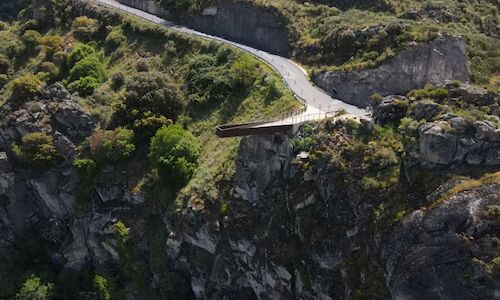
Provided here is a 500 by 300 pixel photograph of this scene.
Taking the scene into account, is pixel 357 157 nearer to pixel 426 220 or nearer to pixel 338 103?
pixel 426 220

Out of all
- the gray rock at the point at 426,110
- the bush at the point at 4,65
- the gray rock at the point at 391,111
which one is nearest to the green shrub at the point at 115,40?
the bush at the point at 4,65

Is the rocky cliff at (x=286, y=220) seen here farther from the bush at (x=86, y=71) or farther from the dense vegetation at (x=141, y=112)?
the bush at (x=86, y=71)

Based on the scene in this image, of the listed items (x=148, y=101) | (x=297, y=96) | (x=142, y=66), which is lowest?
(x=148, y=101)

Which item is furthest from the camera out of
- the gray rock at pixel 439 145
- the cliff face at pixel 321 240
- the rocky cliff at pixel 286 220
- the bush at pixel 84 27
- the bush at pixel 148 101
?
the bush at pixel 84 27

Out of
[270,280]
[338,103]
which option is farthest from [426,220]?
[338,103]

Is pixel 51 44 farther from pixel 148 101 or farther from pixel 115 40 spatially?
pixel 148 101

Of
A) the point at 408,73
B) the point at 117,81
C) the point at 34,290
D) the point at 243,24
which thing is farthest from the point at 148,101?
the point at 408,73
